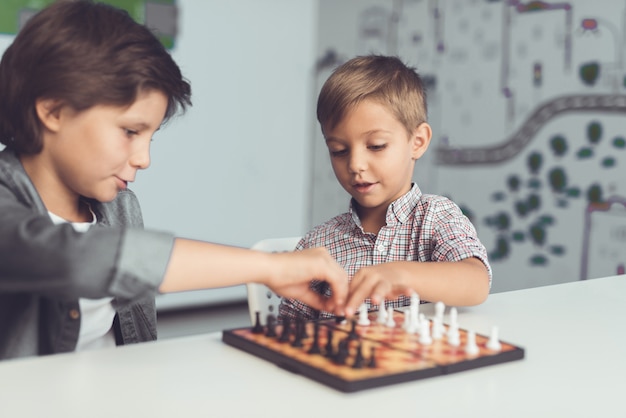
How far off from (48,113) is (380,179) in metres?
0.66

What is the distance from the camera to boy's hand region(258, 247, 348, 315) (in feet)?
3.05

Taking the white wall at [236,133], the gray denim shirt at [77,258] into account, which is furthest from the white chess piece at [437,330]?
the white wall at [236,133]

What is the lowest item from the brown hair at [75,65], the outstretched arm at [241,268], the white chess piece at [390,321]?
the white chess piece at [390,321]

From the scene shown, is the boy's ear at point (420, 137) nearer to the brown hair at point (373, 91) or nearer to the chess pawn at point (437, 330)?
the brown hair at point (373, 91)

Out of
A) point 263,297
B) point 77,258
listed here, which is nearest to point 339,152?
point 263,297

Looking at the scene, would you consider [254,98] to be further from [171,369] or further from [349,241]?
[171,369]

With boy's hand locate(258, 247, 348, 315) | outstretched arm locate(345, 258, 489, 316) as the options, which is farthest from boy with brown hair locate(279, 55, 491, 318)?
boy's hand locate(258, 247, 348, 315)

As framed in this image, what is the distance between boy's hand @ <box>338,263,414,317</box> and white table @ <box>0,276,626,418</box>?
7.2 inches

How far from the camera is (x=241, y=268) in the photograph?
904 mm

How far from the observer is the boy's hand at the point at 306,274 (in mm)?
931

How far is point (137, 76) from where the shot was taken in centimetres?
109

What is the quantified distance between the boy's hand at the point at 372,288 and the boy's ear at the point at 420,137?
541 mm

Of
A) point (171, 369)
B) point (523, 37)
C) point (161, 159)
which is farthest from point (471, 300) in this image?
point (161, 159)

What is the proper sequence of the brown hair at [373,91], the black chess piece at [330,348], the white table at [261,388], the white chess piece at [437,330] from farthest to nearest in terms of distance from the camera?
the brown hair at [373,91]
the white chess piece at [437,330]
the black chess piece at [330,348]
the white table at [261,388]
